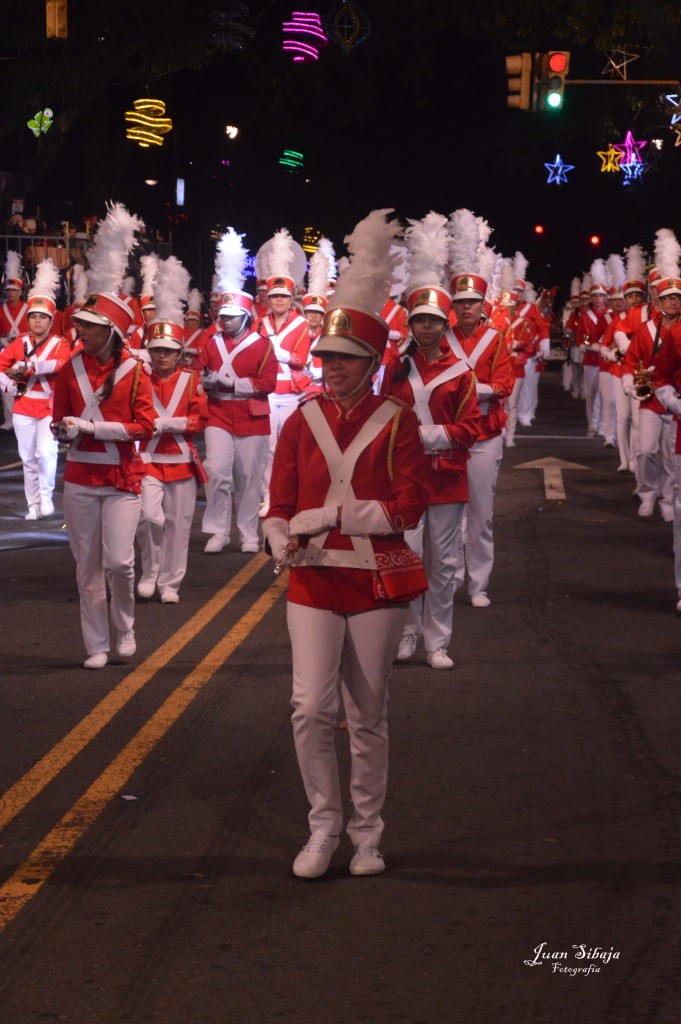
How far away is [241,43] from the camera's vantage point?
1340 inches

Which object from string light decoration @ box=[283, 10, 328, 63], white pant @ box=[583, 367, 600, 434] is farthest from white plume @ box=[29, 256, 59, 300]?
string light decoration @ box=[283, 10, 328, 63]

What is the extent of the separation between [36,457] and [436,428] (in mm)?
8213

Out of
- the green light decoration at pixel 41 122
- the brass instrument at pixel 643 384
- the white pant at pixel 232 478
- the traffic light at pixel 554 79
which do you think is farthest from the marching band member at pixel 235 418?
the green light decoration at pixel 41 122

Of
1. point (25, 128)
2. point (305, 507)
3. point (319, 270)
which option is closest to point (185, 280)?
point (305, 507)

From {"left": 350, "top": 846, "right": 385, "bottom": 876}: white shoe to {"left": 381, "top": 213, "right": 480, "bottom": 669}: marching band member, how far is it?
345cm

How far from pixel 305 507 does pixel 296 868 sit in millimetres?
1339

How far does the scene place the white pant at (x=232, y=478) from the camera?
1431 cm

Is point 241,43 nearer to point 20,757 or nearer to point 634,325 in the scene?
point 634,325

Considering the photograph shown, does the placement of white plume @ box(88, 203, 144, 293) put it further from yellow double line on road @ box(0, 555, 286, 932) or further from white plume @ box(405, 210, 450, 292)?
yellow double line on road @ box(0, 555, 286, 932)

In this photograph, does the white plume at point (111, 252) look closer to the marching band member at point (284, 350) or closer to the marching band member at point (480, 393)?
the marching band member at point (480, 393)

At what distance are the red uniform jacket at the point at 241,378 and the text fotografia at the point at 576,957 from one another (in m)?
9.33

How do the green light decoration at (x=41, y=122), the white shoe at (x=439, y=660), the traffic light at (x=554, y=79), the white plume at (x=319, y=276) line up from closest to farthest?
1. the white shoe at (x=439, y=660)
2. the white plume at (x=319, y=276)
3. the traffic light at (x=554, y=79)
4. the green light decoration at (x=41, y=122)

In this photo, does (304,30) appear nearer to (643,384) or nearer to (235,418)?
(235,418)

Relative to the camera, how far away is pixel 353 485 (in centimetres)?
611
